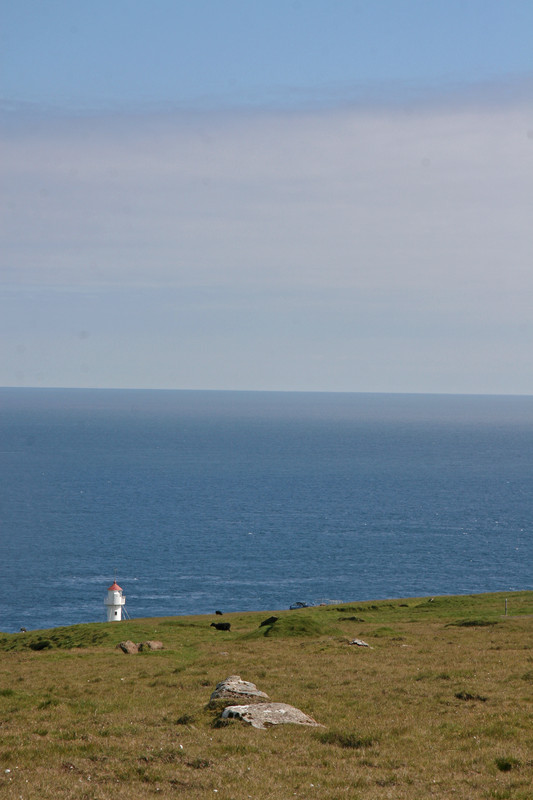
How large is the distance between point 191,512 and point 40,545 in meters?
45.3

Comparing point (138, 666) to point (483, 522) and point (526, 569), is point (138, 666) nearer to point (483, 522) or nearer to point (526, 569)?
point (526, 569)

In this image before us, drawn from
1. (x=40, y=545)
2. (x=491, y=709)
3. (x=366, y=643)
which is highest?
(x=491, y=709)

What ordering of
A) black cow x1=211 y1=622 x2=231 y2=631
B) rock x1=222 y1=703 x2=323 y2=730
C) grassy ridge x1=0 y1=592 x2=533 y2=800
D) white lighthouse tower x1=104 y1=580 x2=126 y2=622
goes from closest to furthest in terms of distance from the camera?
grassy ridge x1=0 y1=592 x2=533 y2=800 → rock x1=222 y1=703 x2=323 y2=730 → black cow x1=211 y1=622 x2=231 y2=631 → white lighthouse tower x1=104 y1=580 x2=126 y2=622

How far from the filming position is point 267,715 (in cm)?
2372

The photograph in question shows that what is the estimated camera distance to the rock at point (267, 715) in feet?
76.4

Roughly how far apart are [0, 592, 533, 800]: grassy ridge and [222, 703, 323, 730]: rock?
0.48 meters

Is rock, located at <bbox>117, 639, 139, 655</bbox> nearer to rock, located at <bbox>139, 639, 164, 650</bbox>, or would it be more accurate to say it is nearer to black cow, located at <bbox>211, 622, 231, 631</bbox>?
rock, located at <bbox>139, 639, 164, 650</bbox>

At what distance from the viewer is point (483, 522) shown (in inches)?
6526

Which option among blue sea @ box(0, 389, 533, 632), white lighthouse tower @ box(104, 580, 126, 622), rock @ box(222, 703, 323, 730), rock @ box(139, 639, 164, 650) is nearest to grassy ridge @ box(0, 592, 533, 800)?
rock @ box(222, 703, 323, 730)

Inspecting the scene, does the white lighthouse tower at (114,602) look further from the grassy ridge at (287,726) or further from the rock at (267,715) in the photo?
the rock at (267,715)

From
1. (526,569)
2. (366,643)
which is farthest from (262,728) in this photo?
(526,569)

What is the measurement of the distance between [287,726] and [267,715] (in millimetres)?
974

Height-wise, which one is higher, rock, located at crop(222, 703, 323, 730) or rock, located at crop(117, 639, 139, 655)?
rock, located at crop(222, 703, 323, 730)

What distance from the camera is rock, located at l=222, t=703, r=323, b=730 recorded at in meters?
23.3
